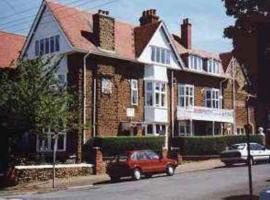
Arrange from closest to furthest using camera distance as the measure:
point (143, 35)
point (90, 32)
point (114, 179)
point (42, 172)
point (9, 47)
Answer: point (114, 179) → point (42, 172) → point (90, 32) → point (143, 35) → point (9, 47)

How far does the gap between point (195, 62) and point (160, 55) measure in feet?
18.0

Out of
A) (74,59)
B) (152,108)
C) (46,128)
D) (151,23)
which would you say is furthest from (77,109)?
(151,23)

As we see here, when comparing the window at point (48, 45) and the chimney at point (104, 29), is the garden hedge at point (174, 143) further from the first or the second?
the window at point (48, 45)

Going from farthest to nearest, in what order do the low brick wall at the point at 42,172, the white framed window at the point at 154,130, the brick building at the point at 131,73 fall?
the white framed window at the point at 154,130 < the brick building at the point at 131,73 < the low brick wall at the point at 42,172

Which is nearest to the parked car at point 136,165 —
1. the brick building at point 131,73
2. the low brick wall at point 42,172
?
the low brick wall at point 42,172

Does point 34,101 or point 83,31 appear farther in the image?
point 83,31

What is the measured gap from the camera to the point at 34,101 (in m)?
27.5

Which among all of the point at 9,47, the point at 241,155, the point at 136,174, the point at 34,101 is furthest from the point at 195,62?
the point at 34,101

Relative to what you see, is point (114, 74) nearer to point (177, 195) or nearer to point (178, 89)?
point (178, 89)

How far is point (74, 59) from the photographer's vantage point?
38281mm

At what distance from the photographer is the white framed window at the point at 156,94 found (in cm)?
4328

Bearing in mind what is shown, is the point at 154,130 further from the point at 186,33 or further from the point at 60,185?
the point at 60,185

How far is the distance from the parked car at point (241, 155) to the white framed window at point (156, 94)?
31.7ft

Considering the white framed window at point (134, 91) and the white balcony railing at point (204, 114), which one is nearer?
the white framed window at point (134, 91)
